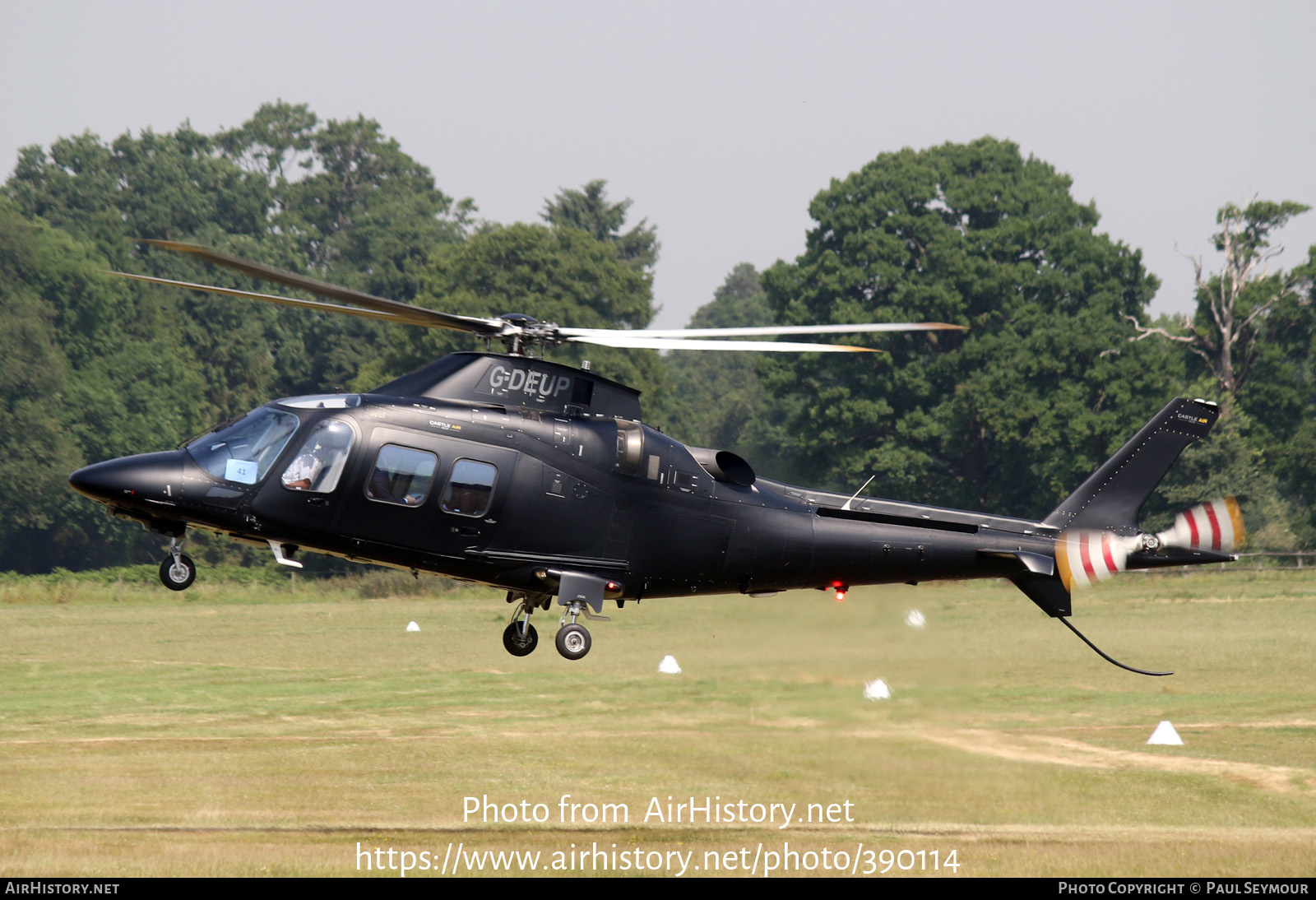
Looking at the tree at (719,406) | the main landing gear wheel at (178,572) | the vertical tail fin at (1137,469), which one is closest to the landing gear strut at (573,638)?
the main landing gear wheel at (178,572)

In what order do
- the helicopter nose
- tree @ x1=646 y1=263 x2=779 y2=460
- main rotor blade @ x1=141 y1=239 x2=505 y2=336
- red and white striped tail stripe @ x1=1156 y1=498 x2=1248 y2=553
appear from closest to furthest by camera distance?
main rotor blade @ x1=141 y1=239 x2=505 y2=336
the helicopter nose
red and white striped tail stripe @ x1=1156 y1=498 x2=1248 y2=553
tree @ x1=646 y1=263 x2=779 y2=460

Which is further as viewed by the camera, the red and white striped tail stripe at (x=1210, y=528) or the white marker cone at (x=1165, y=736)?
the white marker cone at (x=1165, y=736)

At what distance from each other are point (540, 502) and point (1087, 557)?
10094 mm

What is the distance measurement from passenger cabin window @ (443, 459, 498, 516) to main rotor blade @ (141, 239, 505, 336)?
2.06 meters

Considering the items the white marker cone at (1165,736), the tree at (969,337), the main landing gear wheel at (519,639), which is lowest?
the white marker cone at (1165,736)

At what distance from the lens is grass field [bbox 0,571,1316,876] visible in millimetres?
29375

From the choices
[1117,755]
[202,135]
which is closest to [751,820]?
[1117,755]

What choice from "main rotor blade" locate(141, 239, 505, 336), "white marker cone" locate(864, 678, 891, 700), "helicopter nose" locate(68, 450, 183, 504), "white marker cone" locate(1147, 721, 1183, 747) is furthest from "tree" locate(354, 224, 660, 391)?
"helicopter nose" locate(68, 450, 183, 504)

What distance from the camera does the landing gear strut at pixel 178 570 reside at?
18.9 metres

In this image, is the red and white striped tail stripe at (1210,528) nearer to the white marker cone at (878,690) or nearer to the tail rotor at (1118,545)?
the tail rotor at (1118,545)

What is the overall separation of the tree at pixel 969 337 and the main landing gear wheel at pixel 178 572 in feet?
234

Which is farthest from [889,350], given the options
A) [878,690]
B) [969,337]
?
[878,690]

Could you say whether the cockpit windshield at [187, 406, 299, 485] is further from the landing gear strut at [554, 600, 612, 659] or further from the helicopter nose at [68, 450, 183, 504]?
Result: the landing gear strut at [554, 600, 612, 659]

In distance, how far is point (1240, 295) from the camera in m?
94.1
